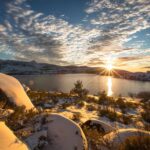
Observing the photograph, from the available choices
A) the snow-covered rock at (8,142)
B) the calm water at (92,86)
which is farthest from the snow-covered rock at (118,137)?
the calm water at (92,86)

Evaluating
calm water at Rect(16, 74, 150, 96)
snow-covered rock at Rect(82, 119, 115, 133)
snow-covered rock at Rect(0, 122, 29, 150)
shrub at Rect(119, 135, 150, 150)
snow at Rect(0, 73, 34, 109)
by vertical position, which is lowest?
calm water at Rect(16, 74, 150, 96)

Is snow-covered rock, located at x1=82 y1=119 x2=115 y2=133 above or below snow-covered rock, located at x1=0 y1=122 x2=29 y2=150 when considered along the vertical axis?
below

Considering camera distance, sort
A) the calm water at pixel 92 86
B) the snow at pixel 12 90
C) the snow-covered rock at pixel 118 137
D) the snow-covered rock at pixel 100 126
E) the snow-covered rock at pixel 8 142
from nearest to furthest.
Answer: the snow-covered rock at pixel 8 142 → the snow-covered rock at pixel 118 137 → the snow-covered rock at pixel 100 126 → the snow at pixel 12 90 → the calm water at pixel 92 86

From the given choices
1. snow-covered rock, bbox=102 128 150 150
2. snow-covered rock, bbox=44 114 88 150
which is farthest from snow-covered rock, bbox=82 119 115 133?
snow-covered rock, bbox=44 114 88 150

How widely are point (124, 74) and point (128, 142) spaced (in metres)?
165

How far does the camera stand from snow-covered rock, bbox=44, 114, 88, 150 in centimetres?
463

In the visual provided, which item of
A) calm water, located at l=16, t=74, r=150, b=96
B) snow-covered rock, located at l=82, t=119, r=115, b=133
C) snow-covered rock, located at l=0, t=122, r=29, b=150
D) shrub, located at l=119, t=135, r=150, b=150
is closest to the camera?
snow-covered rock, located at l=0, t=122, r=29, b=150

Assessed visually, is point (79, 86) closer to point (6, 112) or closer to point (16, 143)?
point (6, 112)

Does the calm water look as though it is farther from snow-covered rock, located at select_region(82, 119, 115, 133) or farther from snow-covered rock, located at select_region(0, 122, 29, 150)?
snow-covered rock, located at select_region(0, 122, 29, 150)

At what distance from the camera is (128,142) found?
4250mm

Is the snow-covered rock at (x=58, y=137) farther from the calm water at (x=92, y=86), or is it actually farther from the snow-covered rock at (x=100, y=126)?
the calm water at (x=92, y=86)

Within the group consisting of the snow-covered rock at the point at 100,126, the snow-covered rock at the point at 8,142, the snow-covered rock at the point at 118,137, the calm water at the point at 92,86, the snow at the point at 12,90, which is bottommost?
A: the calm water at the point at 92,86

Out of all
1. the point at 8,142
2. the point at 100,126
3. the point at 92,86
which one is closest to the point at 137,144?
the point at 8,142

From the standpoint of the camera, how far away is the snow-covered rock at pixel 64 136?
4.63 meters
